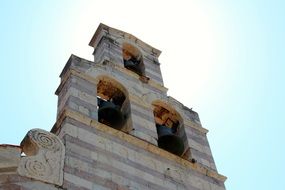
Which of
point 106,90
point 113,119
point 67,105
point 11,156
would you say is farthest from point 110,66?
point 11,156

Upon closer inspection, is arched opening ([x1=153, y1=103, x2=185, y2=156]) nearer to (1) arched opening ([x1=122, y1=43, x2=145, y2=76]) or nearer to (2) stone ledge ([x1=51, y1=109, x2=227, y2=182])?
(2) stone ledge ([x1=51, y1=109, x2=227, y2=182])

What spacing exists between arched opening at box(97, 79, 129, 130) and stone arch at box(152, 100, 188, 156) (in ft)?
2.76

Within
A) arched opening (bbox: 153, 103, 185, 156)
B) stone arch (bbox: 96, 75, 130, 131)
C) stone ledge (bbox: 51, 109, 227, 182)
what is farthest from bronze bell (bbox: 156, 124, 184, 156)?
stone ledge (bbox: 51, 109, 227, 182)

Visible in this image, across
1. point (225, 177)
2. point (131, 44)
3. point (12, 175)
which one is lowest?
point (12, 175)

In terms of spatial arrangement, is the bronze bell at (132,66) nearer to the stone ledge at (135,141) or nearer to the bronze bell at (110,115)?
the bronze bell at (110,115)

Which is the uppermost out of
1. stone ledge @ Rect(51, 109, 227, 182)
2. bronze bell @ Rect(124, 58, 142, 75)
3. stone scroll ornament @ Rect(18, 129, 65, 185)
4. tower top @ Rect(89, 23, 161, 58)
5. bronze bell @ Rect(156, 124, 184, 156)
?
tower top @ Rect(89, 23, 161, 58)

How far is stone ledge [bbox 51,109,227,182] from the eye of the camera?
11.6m

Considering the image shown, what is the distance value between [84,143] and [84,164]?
611mm

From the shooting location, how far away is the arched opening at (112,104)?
523 inches

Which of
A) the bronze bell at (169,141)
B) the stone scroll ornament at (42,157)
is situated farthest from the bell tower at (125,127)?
the stone scroll ornament at (42,157)

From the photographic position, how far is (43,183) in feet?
31.6

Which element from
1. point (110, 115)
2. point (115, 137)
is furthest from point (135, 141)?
point (110, 115)

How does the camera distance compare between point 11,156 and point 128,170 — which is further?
point 128,170

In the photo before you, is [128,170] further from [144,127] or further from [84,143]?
[144,127]
